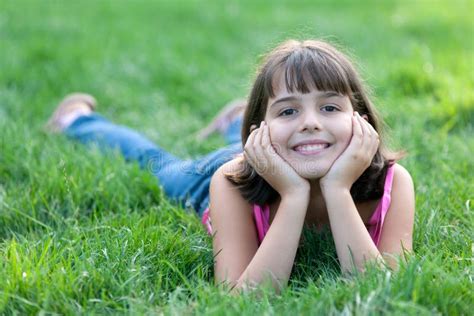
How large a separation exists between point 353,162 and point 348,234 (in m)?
0.27

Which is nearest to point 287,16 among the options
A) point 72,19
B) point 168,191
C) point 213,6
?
point 213,6

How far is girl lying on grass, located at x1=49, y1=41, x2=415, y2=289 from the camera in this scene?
2471 mm

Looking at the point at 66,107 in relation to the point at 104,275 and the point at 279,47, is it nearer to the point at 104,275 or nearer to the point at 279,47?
the point at 279,47

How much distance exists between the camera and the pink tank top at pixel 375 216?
2.69m

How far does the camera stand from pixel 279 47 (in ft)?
9.60

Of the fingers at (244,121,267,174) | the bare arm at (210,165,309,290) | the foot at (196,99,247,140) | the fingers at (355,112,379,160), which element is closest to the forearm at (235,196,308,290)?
the bare arm at (210,165,309,290)

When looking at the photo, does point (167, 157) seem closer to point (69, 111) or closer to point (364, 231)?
point (69, 111)

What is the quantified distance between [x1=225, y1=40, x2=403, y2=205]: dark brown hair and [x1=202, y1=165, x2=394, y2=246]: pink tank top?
1.3 inches

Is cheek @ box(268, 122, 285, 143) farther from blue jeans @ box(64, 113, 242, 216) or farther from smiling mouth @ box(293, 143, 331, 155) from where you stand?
blue jeans @ box(64, 113, 242, 216)

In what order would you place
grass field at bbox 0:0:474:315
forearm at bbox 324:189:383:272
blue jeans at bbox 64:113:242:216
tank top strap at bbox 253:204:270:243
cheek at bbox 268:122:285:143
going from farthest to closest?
blue jeans at bbox 64:113:242:216 < tank top strap at bbox 253:204:270:243 < cheek at bbox 268:122:285:143 < forearm at bbox 324:189:383:272 < grass field at bbox 0:0:474:315

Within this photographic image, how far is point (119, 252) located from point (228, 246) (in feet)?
1.30

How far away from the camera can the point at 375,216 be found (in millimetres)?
2758

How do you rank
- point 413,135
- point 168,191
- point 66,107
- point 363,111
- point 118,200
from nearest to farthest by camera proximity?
point 363,111 < point 118,200 < point 168,191 < point 413,135 < point 66,107

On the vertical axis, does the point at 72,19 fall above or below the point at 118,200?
above
